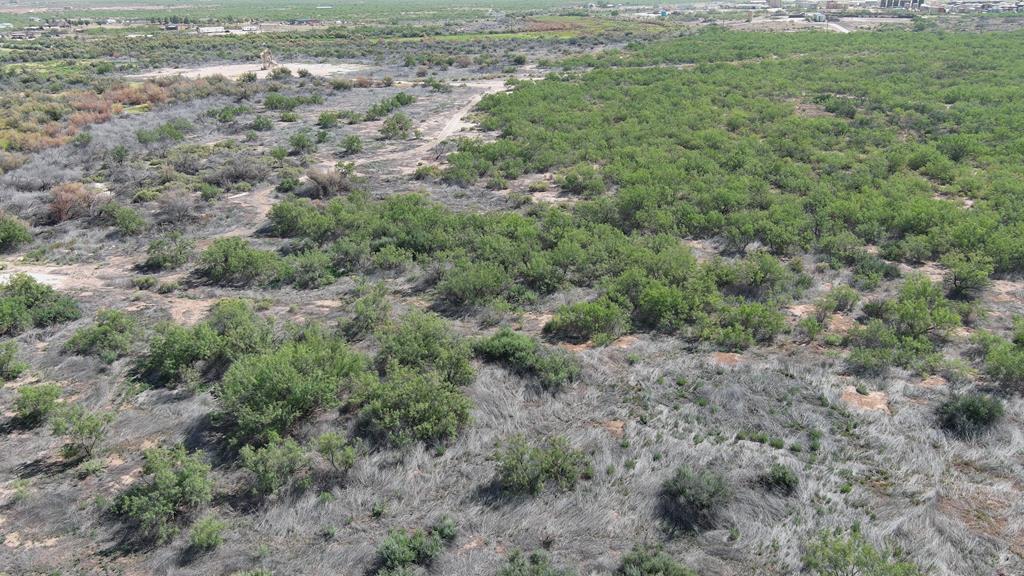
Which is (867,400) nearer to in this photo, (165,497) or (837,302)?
(837,302)

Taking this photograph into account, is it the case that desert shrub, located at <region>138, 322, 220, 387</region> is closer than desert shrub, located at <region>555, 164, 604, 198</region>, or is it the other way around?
desert shrub, located at <region>138, 322, 220, 387</region>

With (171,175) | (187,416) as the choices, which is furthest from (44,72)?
(187,416)

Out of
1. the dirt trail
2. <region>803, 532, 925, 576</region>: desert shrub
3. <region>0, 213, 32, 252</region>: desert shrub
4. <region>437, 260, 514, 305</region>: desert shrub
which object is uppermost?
the dirt trail

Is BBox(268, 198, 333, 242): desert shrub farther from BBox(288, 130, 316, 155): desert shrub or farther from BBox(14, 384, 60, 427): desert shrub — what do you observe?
BBox(288, 130, 316, 155): desert shrub

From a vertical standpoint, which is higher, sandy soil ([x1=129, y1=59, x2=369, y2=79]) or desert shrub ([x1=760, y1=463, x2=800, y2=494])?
sandy soil ([x1=129, y1=59, x2=369, y2=79])

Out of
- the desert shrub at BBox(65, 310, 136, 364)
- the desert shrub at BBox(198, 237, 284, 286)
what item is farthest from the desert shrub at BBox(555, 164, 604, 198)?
the desert shrub at BBox(65, 310, 136, 364)

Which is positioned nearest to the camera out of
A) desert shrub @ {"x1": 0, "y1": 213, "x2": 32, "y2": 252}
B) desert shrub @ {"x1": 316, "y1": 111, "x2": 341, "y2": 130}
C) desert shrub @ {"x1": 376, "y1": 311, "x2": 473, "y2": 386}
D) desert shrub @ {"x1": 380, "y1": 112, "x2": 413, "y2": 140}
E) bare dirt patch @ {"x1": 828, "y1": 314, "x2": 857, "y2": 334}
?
Answer: desert shrub @ {"x1": 376, "y1": 311, "x2": 473, "y2": 386}

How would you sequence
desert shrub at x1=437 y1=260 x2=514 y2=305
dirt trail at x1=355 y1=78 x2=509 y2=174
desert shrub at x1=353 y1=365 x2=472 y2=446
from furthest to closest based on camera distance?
dirt trail at x1=355 y1=78 x2=509 y2=174 → desert shrub at x1=437 y1=260 x2=514 y2=305 → desert shrub at x1=353 y1=365 x2=472 y2=446
